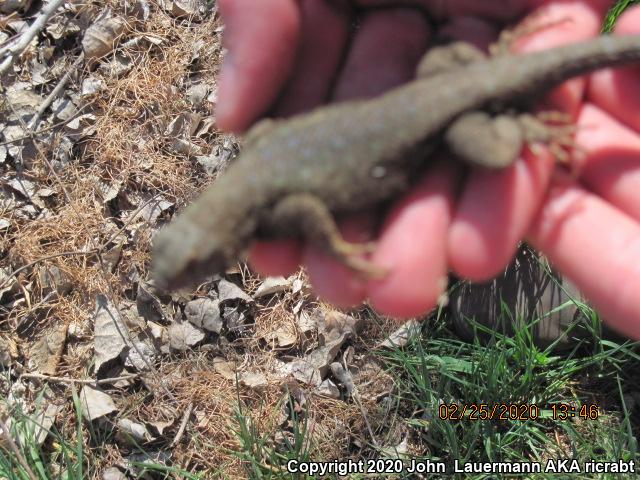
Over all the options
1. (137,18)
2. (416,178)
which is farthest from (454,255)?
(137,18)

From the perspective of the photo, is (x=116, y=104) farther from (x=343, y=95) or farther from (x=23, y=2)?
(x=343, y=95)

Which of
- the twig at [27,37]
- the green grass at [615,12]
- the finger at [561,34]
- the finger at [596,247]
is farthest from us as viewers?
the twig at [27,37]

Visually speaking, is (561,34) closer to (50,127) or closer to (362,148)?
(362,148)

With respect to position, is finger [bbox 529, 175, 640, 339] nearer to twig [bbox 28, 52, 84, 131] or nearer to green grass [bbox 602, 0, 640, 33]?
green grass [bbox 602, 0, 640, 33]
